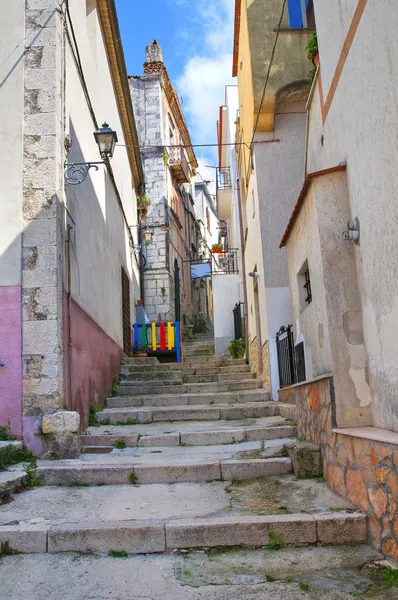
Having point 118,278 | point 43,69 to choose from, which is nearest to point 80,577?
point 43,69

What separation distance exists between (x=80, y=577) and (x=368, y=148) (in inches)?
143

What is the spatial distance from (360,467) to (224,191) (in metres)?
19.4

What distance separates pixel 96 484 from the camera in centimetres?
528

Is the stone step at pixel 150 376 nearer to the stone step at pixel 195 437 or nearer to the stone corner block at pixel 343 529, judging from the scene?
the stone step at pixel 195 437

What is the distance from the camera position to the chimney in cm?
2120

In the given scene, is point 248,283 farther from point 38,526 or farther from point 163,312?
point 38,526

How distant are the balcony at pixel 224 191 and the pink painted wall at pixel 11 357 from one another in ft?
54.6

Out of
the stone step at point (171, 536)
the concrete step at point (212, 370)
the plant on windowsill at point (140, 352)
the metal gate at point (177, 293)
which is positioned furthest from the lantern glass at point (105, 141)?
the metal gate at point (177, 293)

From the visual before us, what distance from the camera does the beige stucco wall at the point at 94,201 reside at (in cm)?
726

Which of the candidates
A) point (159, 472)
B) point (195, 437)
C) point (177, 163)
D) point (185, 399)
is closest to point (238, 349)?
point (185, 399)

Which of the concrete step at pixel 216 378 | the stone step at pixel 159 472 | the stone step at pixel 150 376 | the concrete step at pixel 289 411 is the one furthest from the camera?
the concrete step at pixel 216 378

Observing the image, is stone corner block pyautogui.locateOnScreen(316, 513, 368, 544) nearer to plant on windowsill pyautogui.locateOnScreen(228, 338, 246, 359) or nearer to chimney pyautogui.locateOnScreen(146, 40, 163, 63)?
plant on windowsill pyautogui.locateOnScreen(228, 338, 246, 359)

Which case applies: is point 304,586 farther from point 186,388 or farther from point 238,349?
point 238,349

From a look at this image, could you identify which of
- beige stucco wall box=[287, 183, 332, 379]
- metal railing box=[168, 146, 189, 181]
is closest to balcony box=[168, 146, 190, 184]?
metal railing box=[168, 146, 189, 181]
